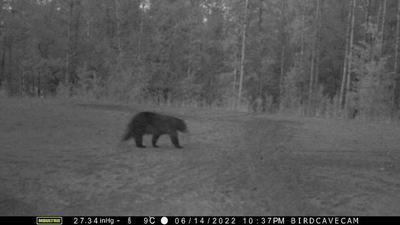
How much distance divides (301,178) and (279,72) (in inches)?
1520

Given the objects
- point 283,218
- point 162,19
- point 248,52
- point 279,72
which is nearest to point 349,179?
point 283,218

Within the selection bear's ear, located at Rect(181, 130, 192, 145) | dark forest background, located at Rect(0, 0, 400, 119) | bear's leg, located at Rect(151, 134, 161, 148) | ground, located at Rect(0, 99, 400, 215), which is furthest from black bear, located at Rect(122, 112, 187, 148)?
dark forest background, located at Rect(0, 0, 400, 119)

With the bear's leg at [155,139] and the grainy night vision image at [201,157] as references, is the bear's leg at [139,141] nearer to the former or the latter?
the grainy night vision image at [201,157]

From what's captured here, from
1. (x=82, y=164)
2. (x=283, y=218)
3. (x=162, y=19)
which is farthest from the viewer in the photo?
(x=162, y=19)

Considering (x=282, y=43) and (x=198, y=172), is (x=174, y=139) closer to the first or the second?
(x=198, y=172)

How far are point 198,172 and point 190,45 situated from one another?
31898 millimetres

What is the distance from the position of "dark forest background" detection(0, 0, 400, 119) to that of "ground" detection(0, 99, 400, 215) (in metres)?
17.9

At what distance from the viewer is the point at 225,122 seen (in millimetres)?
15070

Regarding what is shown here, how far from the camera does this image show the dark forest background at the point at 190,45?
31.8 m

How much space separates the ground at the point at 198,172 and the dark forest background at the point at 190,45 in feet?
58.8

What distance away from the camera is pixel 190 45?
3866 cm

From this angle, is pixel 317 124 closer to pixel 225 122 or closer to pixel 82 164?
pixel 225 122

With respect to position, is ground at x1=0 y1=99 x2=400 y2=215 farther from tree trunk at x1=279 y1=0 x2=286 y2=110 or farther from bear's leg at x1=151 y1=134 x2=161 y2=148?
tree trunk at x1=279 y1=0 x2=286 y2=110

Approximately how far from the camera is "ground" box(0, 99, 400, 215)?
5.79 m
